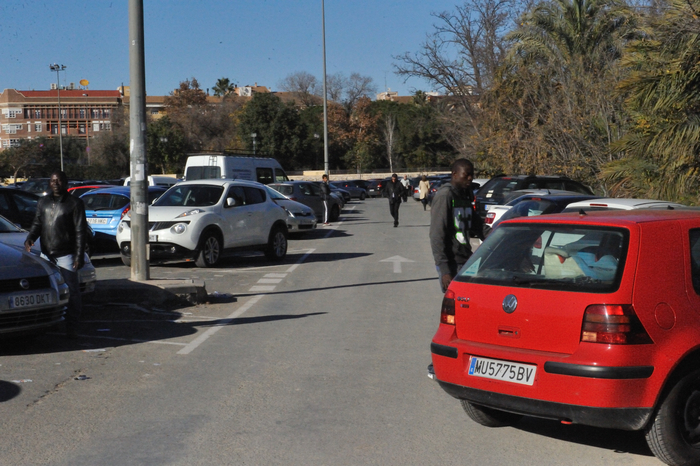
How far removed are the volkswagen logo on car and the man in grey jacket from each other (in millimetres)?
2002

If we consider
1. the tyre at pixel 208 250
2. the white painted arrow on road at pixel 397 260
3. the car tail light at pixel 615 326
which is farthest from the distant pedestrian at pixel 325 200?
the car tail light at pixel 615 326

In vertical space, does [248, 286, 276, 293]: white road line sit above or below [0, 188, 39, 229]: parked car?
below

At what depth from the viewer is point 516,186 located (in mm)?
20078

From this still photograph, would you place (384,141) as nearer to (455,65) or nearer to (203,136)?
(203,136)

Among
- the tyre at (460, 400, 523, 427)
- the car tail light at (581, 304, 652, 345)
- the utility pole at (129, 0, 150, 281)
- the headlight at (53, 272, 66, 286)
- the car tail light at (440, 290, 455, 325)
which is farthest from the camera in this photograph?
the utility pole at (129, 0, 150, 281)

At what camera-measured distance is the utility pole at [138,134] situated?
463 inches

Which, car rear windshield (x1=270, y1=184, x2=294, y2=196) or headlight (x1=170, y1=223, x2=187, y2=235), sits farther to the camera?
car rear windshield (x1=270, y1=184, x2=294, y2=196)

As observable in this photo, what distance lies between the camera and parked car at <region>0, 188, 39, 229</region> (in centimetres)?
1693

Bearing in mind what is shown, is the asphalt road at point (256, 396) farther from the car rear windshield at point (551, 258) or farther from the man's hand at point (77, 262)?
the car rear windshield at point (551, 258)

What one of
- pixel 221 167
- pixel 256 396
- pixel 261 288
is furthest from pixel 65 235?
pixel 221 167

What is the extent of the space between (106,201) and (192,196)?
2.44 m

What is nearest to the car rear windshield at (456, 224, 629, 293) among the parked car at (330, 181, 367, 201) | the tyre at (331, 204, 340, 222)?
the tyre at (331, 204, 340, 222)

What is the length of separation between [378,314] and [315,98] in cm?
9493

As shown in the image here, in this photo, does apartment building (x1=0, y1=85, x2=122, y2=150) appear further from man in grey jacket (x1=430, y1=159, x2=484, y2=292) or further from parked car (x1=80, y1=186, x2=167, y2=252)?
man in grey jacket (x1=430, y1=159, x2=484, y2=292)
